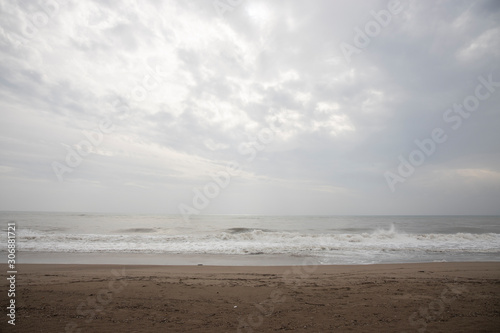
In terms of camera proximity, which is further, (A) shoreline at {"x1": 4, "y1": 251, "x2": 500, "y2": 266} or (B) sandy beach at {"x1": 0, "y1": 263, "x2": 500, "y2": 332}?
(A) shoreline at {"x1": 4, "y1": 251, "x2": 500, "y2": 266}

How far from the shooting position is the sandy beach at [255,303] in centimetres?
531

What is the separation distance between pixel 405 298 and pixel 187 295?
619 centimetres

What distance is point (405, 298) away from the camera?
275 inches

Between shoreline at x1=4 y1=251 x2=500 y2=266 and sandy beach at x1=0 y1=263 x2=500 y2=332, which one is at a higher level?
sandy beach at x1=0 y1=263 x2=500 y2=332

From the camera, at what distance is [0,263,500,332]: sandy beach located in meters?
5.31

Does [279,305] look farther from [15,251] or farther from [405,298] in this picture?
[15,251]

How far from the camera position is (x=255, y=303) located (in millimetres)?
6730

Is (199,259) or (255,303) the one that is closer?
(255,303)

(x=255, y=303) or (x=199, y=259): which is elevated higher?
(x=255, y=303)

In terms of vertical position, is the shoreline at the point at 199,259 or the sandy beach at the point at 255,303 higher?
the sandy beach at the point at 255,303

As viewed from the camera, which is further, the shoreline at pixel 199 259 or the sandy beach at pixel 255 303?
the shoreline at pixel 199 259

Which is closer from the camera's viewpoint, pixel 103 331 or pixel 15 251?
pixel 103 331

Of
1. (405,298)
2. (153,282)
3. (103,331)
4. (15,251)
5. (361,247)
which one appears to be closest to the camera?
(103,331)

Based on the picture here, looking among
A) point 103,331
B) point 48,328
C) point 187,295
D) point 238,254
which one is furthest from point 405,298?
point 238,254
